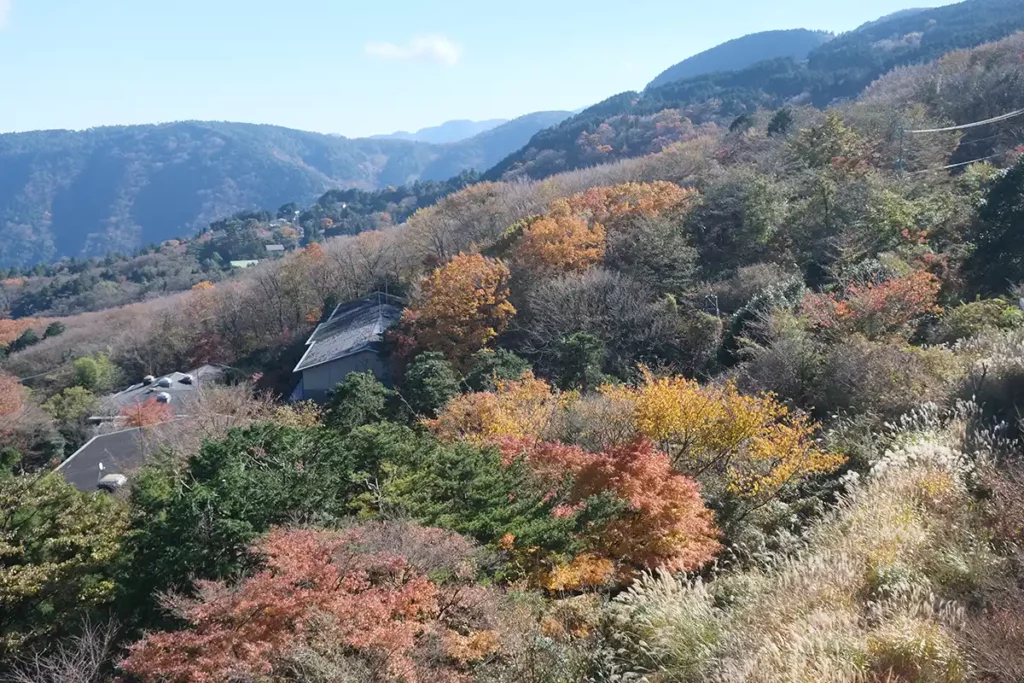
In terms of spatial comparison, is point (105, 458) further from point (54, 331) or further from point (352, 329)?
point (54, 331)

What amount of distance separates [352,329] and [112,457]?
510 inches

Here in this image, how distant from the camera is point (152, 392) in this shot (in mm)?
36281

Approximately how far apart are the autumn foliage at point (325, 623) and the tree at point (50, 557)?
13.6 ft

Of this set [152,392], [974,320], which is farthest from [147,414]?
[974,320]

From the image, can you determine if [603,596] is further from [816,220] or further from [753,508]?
[816,220]

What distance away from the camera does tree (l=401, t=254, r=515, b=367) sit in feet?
90.7

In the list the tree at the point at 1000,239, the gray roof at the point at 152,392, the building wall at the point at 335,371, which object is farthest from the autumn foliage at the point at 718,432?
the gray roof at the point at 152,392

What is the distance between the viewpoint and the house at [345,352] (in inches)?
1273

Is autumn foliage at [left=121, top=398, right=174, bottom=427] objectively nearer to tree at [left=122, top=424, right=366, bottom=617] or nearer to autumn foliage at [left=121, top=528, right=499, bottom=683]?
tree at [left=122, top=424, right=366, bottom=617]

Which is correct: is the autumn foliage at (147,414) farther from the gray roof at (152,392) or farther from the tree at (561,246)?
the tree at (561,246)

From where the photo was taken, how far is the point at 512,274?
1182 inches

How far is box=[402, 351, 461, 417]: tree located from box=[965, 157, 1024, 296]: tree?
1656 cm

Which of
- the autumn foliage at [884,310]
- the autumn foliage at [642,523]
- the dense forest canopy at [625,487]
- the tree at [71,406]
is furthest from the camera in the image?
the tree at [71,406]

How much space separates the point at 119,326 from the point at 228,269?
4047 centimetres
